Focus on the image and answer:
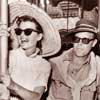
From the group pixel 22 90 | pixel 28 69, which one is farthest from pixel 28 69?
pixel 22 90

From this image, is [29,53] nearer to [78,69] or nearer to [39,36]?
[39,36]

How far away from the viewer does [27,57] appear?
2.19m

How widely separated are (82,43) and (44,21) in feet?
0.62

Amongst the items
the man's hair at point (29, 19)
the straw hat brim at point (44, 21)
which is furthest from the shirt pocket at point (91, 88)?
the man's hair at point (29, 19)

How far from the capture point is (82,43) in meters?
2.19

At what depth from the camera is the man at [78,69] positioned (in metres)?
2.21

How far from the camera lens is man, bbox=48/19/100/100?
2.21 m

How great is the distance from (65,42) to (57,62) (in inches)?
3.9

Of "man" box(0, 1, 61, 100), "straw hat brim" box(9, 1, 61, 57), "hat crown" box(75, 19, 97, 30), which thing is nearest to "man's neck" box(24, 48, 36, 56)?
"man" box(0, 1, 61, 100)

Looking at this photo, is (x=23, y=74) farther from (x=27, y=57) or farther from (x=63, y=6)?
(x=63, y=6)

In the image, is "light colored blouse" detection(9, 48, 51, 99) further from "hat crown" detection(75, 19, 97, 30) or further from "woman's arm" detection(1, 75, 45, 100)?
"hat crown" detection(75, 19, 97, 30)

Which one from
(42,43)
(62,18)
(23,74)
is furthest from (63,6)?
(23,74)

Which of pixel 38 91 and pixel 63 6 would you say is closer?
pixel 38 91

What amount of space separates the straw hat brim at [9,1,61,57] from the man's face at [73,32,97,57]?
9cm
